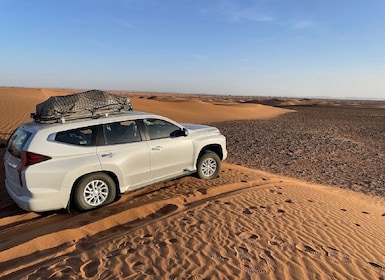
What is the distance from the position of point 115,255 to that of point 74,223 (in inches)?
56.2

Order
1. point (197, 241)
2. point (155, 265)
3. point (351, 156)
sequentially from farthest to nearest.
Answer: point (351, 156) → point (197, 241) → point (155, 265)

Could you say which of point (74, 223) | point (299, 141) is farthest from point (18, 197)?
point (299, 141)

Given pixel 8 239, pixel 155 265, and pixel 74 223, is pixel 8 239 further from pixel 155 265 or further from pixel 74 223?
pixel 155 265

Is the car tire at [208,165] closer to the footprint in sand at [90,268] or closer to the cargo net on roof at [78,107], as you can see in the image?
the cargo net on roof at [78,107]

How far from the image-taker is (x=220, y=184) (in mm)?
7633

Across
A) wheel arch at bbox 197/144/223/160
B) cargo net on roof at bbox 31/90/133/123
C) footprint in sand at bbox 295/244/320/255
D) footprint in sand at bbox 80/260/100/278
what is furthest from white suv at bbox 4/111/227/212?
footprint in sand at bbox 295/244/320/255

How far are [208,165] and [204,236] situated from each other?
306cm

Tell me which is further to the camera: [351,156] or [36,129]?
[351,156]

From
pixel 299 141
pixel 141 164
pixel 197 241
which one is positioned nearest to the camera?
pixel 197 241

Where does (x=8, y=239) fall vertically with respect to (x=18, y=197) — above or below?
below

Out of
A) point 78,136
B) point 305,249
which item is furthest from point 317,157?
point 78,136

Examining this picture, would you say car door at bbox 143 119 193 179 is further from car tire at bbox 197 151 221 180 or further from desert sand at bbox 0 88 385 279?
desert sand at bbox 0 88 385 279

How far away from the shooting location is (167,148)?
6758mm

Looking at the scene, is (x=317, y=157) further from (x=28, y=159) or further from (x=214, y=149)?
(x=28, y=159)
